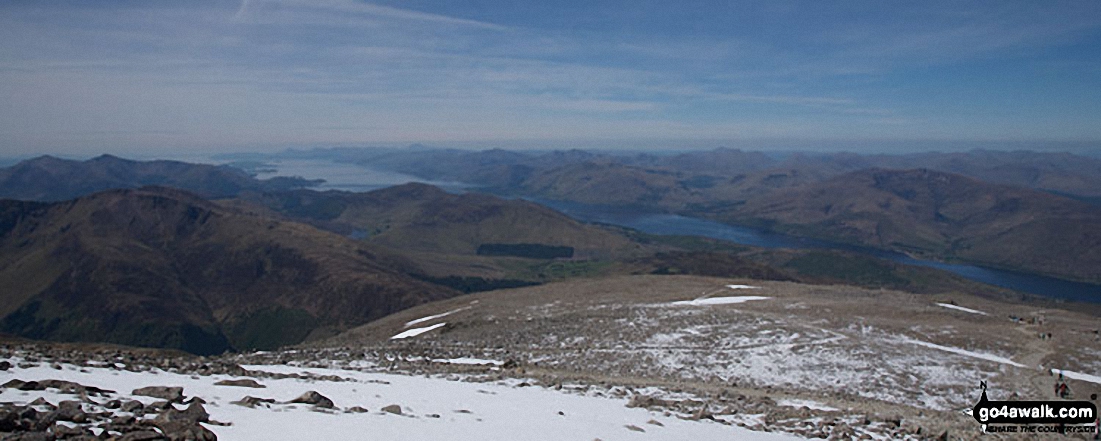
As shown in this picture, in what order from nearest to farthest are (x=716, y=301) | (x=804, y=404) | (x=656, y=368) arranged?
(x=804, y=404) < (x=656, y=368) < (x=716, y=301)

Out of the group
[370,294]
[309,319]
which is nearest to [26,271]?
[309,319]

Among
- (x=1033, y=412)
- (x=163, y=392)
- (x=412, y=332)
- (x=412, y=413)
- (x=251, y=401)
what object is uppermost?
(x=163, y=392)

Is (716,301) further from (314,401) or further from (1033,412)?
(314,401)

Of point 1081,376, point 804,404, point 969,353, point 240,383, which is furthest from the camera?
point 969,353

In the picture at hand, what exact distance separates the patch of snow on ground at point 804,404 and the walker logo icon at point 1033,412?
15.4 feet

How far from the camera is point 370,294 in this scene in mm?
164125

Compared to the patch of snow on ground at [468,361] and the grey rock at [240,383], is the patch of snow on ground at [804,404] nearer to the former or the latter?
the patch of snow on ground at [468,361]

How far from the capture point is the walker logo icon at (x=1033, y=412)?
784 inches

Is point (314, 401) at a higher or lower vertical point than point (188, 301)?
higher

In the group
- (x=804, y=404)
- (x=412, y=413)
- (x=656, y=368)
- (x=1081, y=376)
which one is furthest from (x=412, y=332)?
(x=1081, y=376)

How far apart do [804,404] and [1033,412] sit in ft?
30.2

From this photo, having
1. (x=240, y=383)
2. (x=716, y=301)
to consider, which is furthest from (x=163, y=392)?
(x=716, y=301)

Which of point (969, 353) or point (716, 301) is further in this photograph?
point (716, 301)

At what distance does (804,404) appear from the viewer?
20594 mm
